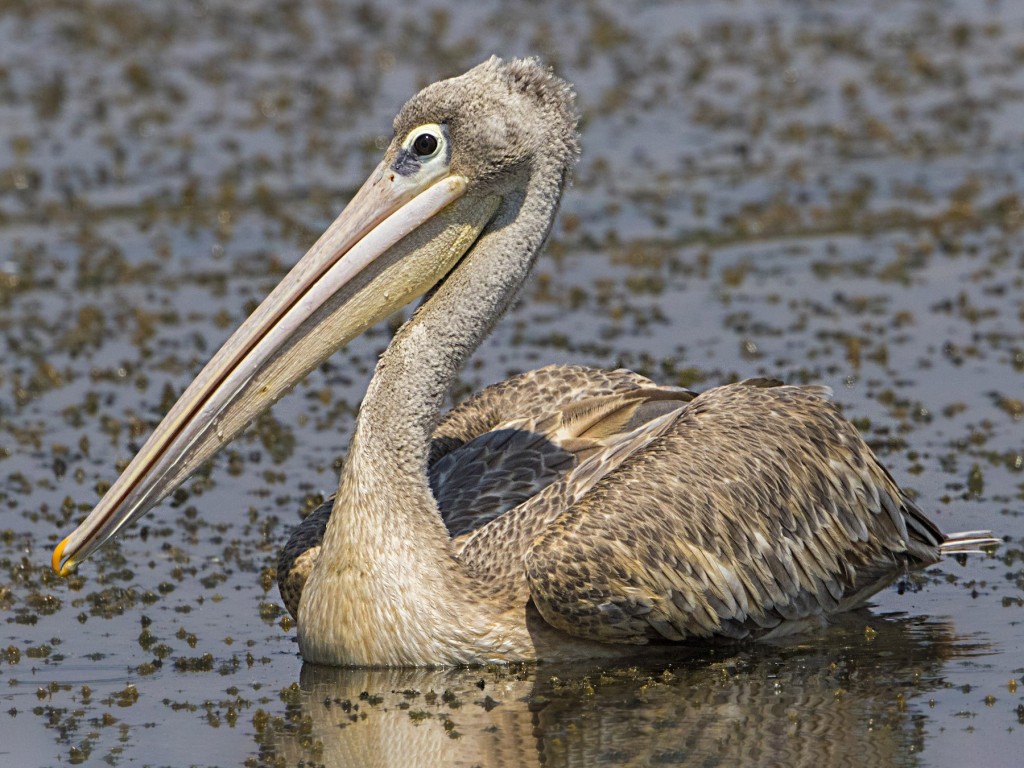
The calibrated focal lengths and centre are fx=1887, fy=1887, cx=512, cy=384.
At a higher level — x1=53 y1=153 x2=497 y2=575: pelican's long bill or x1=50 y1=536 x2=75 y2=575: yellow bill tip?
x1=53 y1=153 x2=497 y2=575: pelican's long bill

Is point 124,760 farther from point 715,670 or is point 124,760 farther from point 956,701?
point 956,701

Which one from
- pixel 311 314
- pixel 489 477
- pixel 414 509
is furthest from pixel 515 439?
pixel 311 314

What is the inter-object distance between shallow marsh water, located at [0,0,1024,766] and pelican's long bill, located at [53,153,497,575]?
2.94 feet

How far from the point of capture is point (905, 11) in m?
20.9

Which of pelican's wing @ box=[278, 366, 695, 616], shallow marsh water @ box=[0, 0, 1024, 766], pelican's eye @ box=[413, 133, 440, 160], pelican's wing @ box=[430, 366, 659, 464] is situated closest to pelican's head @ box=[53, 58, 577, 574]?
pelican's eye @ box=[413, 133, 440, 160]

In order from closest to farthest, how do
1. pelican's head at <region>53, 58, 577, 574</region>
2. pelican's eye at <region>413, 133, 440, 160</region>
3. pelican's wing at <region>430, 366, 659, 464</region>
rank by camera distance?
pelican's head at <region>53, 58, 577, 574</region>, pelican's eye at <region>413, 133, 440, 160</region>, pelican's wing at <region>430, 366, 659, 464</region>

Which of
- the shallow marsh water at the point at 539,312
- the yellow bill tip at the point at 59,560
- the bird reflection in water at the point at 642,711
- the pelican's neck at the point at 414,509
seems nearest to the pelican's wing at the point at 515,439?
the pelican's neck at the point at 414,509

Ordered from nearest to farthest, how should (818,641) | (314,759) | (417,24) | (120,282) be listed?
(314,759) → (818,641) → (120,282) → (417,24)

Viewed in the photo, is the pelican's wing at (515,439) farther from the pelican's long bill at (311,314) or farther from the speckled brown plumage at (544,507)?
the pelican's long bill at (311,314)

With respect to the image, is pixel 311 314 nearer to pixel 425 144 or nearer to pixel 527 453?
pixel 425 144

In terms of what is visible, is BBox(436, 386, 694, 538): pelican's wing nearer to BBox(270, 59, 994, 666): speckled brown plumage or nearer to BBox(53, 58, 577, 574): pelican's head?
BBox(270, 59, 994, 666): speckled brown plumage

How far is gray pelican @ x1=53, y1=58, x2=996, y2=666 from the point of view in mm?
7395

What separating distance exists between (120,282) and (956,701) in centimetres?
814

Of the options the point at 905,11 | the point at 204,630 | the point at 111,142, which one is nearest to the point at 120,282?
the point at 111,142
